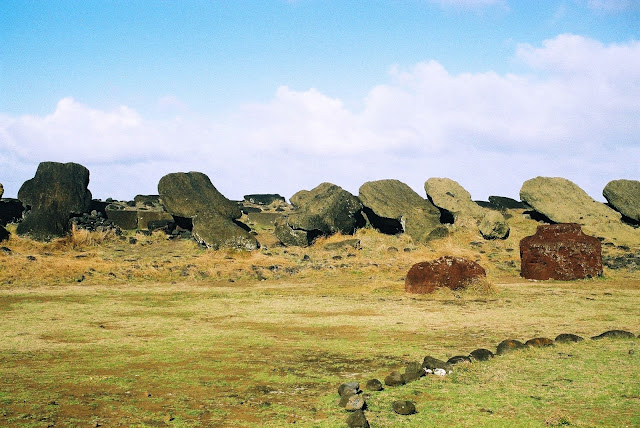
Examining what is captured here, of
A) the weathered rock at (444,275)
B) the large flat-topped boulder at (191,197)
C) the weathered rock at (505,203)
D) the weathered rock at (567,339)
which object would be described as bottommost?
the weathered rock at (567,339)

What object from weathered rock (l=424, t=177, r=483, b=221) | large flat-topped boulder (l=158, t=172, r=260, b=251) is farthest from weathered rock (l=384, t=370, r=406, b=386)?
weathered rock (l=424, t=177, r=483, b=221)

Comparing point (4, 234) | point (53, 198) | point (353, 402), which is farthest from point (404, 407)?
point (53, 198)

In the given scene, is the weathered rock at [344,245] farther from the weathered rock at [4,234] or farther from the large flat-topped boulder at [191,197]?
the weathered rock at [4,234]

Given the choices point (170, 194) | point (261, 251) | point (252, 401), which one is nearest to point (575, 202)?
point (261, 251)

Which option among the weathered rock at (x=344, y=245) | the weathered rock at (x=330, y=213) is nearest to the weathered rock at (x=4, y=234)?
the weathered rock at (x=330, y=213)

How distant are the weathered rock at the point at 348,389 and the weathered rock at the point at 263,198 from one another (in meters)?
26.3

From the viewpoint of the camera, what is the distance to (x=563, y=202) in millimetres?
23906

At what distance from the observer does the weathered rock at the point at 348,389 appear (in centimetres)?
455

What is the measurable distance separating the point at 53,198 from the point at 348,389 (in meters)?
19.2

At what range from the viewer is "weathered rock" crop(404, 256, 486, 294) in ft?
37.8

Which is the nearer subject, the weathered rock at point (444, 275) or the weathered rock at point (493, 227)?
the weathered rock at point (444, 275)

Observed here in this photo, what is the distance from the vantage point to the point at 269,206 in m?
29.7

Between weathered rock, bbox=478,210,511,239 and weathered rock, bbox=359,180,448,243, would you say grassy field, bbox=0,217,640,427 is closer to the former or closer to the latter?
weathered rock, bbox=478,210,511,239

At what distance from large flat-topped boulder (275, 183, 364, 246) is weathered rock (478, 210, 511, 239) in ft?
15.0
